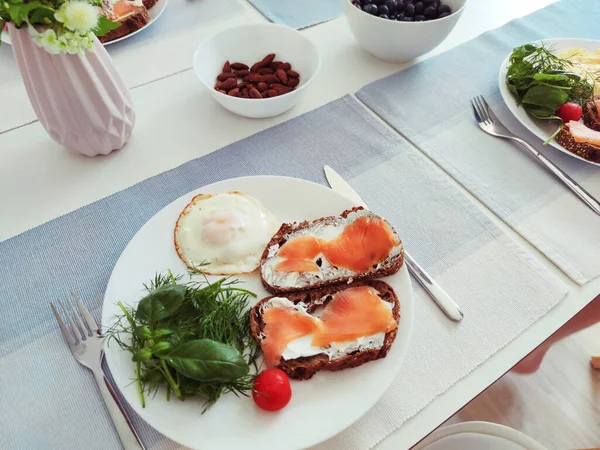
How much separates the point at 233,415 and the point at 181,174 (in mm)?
748

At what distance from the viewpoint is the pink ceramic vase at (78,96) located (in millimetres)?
1143

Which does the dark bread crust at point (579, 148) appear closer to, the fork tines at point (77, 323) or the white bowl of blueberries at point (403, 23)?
the white bowl of blueberries at point (403, 23)

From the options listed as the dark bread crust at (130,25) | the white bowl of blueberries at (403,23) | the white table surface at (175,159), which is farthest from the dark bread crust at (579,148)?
the dark bread crust at (130,25)

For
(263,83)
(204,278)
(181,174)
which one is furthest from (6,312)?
(263,83)

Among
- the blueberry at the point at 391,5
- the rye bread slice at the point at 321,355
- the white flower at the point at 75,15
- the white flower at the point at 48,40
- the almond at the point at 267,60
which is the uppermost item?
the white flower at the point at 75,15

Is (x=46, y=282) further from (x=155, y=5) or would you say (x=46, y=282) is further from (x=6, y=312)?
(x=155, y=5)

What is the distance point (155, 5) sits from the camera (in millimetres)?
1899

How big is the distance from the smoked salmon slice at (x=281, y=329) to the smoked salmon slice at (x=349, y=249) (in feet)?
0.39

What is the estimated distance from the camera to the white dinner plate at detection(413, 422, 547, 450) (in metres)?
1.31

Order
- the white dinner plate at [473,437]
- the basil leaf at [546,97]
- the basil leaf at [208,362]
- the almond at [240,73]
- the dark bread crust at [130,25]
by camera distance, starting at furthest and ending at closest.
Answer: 1. the dark bread crust at [130,25]
2. the almond at [240,73]
3. the basil leaf at [546,97]
4. the white dinner plate at [473,437]
5. the basil leaf at [208,362]

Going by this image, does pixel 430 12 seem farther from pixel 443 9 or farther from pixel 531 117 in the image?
pixel 531 117

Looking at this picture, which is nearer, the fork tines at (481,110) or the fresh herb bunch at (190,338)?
the fresh herb bunch at (190,338)

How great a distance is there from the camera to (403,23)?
1.56 meters

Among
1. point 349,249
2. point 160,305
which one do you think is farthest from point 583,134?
point 160,305
